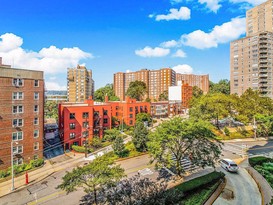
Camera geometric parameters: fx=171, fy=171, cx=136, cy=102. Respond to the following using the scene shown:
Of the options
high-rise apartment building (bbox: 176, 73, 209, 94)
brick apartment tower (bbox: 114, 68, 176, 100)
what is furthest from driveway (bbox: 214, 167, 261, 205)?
high-rise apartment building (bbox: 176, 73, 209, 94)

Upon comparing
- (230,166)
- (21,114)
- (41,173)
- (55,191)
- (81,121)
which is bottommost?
(41,173)

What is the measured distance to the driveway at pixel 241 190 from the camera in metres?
17.0

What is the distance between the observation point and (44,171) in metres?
27.8

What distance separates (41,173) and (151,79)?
105866 millimetres

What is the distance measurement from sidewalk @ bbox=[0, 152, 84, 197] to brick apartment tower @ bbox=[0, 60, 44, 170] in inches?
156

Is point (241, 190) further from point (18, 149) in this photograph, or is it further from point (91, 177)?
point (18, 149)

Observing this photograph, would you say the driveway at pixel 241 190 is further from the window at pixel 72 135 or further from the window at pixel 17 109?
the window at pixel 17 109

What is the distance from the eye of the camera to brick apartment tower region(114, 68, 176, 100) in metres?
118

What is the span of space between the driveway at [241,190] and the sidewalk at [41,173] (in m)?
24.0

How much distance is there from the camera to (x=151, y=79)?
4951 inches

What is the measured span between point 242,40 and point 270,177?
75.4m

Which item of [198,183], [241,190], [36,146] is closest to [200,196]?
[198,183]

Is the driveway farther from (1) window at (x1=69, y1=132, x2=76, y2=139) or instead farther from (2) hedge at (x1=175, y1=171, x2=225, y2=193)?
(1) window at (x1=69, y1=132, x2=76, y2=139)

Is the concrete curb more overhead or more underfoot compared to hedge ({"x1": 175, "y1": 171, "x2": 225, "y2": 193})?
more underfoot
